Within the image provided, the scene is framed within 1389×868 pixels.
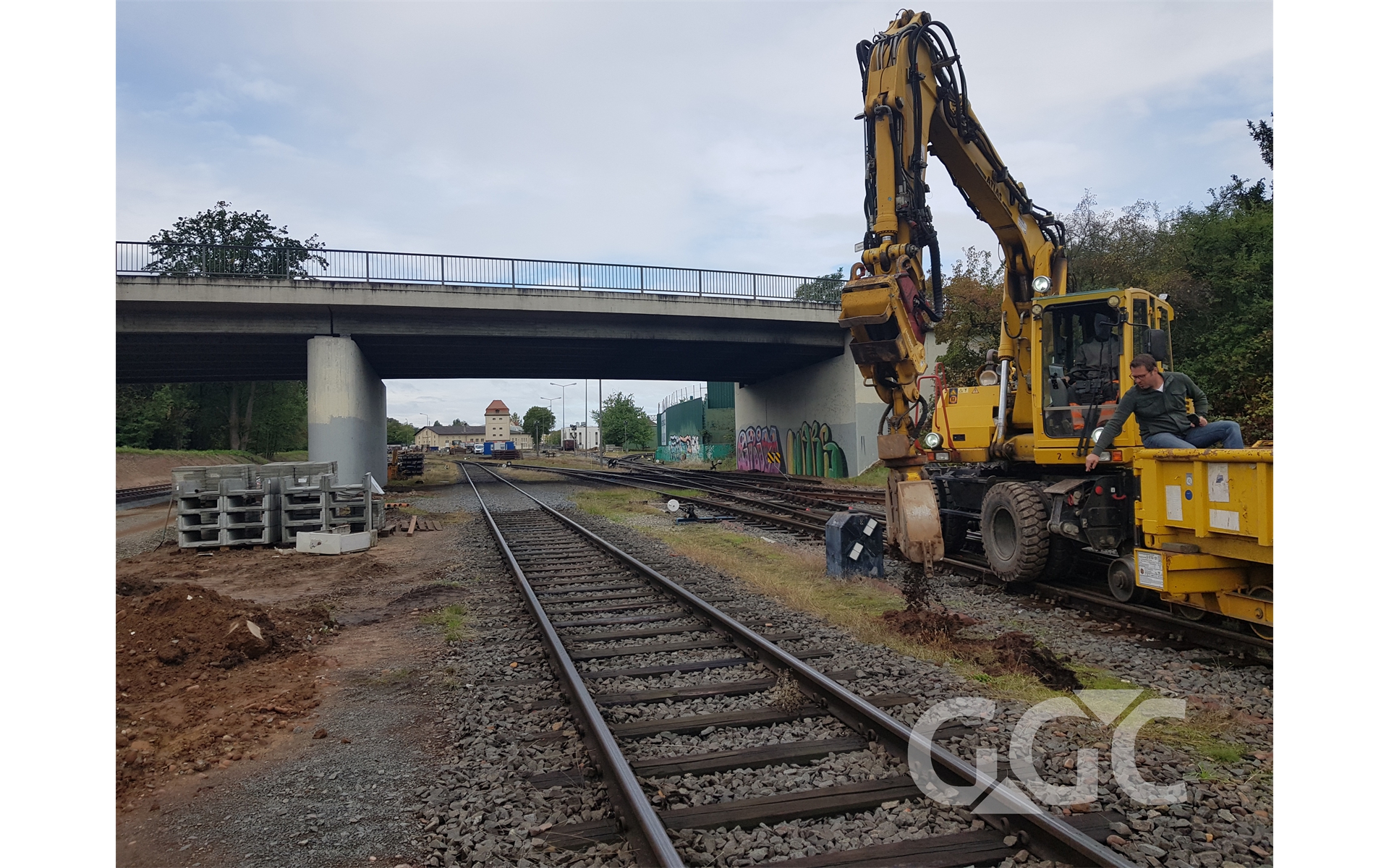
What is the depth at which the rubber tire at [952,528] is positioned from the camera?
36.0 ft

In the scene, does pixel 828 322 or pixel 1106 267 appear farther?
pixel 828 322

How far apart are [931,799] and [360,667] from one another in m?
4.95

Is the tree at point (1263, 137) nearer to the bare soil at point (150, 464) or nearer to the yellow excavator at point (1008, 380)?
the yellow excavator at point (1008, 380)

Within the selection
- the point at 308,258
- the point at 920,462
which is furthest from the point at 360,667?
the point at 308,258

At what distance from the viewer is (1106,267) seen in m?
23.5

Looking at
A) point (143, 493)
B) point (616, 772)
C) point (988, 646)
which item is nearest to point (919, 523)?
point (988, 646)

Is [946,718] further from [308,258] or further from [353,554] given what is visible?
[308,258]

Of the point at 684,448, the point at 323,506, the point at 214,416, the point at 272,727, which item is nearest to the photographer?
the point at 272,727

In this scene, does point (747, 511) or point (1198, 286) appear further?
point (1198, 286)

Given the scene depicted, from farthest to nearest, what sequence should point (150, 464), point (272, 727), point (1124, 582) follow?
point (150, 464)
point (1124, 582)
point (272, 727)

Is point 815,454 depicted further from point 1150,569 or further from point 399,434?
point 399,434

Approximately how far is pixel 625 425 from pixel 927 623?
84.1 m

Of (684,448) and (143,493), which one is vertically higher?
(684,448)

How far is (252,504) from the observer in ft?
47.5
